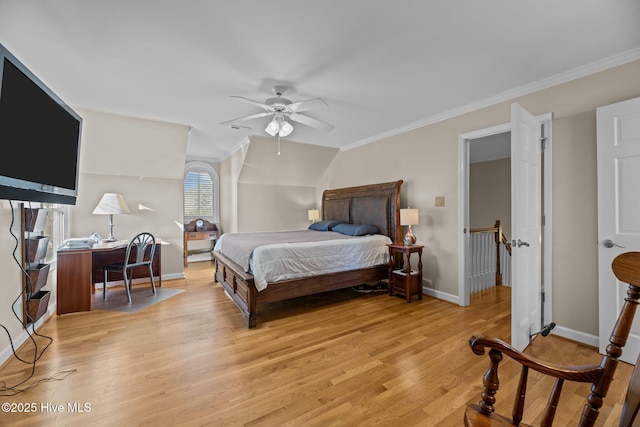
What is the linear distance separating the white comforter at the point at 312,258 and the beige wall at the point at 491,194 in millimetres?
3160

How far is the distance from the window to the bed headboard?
2.94 meters

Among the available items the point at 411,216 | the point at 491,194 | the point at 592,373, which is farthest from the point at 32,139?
the point at 491,194

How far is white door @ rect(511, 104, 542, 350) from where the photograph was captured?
87.6 inches

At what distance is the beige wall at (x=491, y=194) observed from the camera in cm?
555

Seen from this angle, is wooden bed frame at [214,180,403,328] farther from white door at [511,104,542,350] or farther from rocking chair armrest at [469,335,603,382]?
rocking chair armrest at [469,335,603,382]

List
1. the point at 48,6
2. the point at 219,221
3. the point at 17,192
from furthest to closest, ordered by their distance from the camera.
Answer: the point at 219,221, the point at 48,6, the point at 17,192

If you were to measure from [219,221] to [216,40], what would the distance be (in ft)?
16.9

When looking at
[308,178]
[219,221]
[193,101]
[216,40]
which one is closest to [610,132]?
[216,40]

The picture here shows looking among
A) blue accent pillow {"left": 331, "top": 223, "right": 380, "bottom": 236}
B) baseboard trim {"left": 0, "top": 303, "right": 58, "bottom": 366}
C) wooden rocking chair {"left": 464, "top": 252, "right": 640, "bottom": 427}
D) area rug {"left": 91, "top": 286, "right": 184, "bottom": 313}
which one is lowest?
area rug {"left": 91, "top": 286, "right": 184, "bottom": 313}

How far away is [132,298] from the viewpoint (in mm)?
3703

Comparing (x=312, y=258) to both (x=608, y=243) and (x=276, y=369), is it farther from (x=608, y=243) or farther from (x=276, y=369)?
(x=608, y=243)

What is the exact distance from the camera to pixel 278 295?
3051 millimetres

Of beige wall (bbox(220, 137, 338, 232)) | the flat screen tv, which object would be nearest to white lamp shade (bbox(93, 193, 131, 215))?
the flat screen tv

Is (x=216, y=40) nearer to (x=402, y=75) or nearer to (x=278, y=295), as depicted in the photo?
(x=402, y=75)
